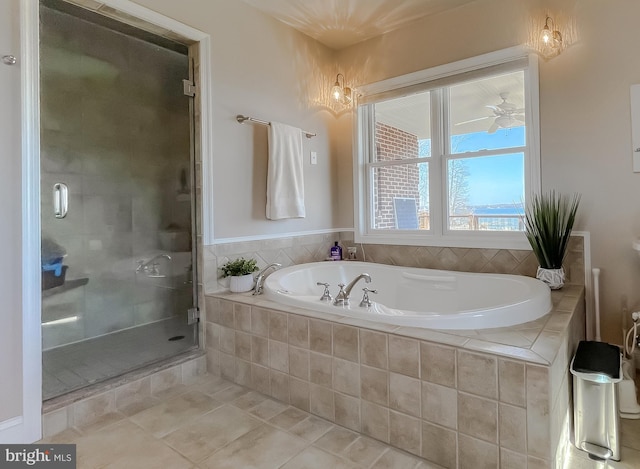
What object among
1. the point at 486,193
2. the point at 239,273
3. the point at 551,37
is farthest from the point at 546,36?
the point at 239,273

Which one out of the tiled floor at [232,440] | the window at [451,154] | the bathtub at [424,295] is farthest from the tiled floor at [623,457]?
the window at [451,154]

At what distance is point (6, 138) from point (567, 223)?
117 inches

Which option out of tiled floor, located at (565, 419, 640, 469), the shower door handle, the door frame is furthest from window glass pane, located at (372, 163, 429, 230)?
the door frame

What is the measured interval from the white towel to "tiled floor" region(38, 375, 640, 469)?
52.7 inches

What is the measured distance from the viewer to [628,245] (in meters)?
2.21

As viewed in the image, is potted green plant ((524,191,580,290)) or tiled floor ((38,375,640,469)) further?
potted green plant ((524,191,580,290))

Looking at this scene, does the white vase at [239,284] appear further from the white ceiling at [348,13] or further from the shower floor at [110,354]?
the white ceiling at [348,13]

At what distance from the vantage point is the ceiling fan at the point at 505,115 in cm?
259

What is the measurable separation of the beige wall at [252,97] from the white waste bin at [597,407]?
2.05 meters

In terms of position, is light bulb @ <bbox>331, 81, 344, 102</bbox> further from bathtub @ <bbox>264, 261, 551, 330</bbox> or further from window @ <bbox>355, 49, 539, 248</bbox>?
bathtub @ <bbox>264, 261, 551, 330</bbox>

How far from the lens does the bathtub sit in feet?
5.17

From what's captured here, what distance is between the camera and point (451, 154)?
288 centimetres

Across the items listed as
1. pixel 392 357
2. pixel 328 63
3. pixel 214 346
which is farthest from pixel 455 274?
pixel 328 63

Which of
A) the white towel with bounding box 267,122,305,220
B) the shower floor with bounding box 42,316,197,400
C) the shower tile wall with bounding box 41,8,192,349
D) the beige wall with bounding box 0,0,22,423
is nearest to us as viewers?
the beige wall with bounding box 0,0,22,423
